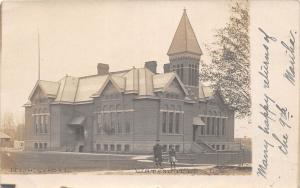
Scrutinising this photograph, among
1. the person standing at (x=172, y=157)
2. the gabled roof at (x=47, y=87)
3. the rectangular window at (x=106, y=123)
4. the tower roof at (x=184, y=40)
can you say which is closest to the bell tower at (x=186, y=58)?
the tower roof at (x=184, y=40)

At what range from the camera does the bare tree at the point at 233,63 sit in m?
3.60

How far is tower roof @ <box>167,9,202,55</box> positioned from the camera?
361 cm

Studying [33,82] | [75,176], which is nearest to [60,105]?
[33,82]

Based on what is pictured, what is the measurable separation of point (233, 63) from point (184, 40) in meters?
0.40

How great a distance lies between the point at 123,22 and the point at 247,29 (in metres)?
0.89

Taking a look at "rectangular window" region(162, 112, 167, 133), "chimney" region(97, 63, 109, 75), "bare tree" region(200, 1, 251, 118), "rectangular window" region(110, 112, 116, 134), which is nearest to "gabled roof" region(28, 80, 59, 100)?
"chimney" region(97, 63, 109, 75)

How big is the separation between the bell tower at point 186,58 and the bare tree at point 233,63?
7 cm

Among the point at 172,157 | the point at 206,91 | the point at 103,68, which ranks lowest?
the point at 172,157

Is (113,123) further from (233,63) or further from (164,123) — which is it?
(233,63)

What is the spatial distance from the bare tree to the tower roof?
0.11m

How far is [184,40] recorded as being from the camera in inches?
143

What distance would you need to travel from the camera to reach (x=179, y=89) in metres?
3.70

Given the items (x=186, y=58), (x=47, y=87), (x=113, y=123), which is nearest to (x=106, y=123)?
(x=113, y=123)

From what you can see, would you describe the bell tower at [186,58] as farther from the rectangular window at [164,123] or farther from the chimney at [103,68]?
the chimney at [103,68]
